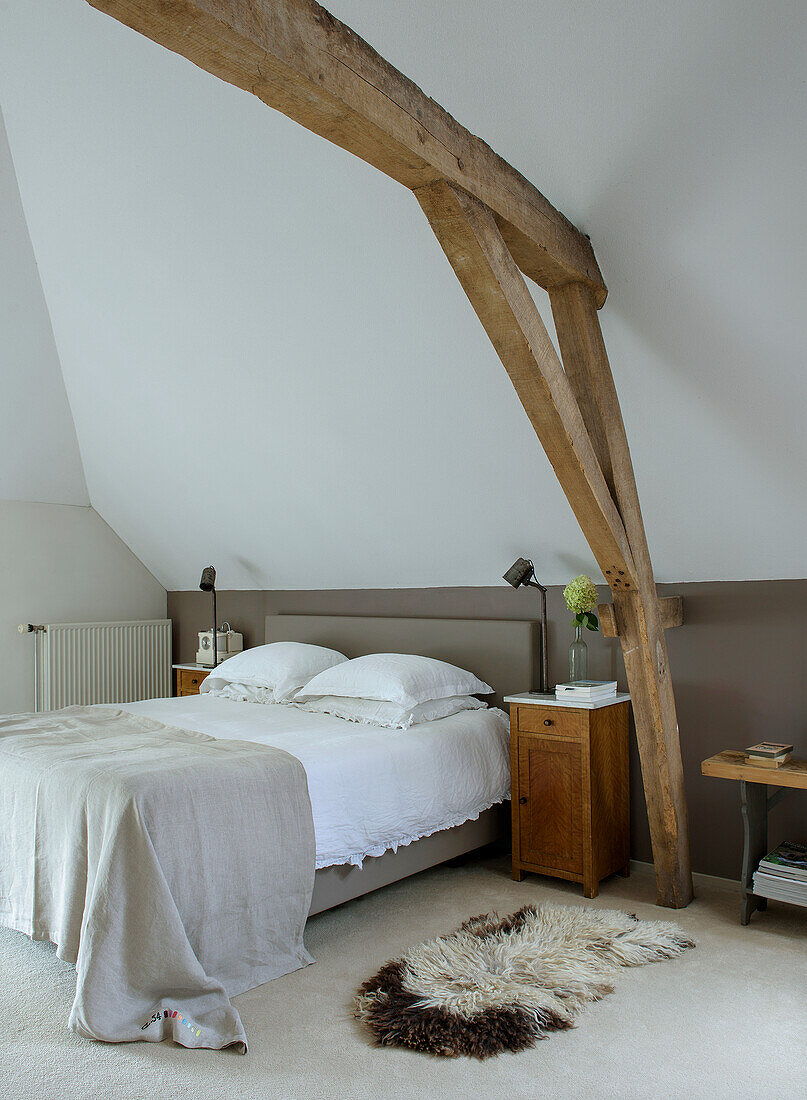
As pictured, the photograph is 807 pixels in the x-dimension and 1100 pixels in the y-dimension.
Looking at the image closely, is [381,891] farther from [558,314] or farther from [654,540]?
[558,314]

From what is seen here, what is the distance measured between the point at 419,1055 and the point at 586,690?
1.45m

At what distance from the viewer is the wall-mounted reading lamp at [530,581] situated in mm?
3531

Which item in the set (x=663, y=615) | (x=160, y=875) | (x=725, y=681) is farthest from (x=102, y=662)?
(x=725, y=681)

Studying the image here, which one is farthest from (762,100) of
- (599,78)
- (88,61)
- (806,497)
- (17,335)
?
(17,335)

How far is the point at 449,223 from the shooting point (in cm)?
210

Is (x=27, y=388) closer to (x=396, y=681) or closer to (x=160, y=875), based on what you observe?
(x=396, y=681)

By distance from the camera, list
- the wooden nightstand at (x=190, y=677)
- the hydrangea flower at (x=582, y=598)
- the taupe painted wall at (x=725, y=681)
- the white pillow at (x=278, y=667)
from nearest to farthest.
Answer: the taupe painted wall at (x=725, y=681) < the hydrangea flower at (x=582, y=598) < the white pillow at (x=278, y=667) < the wooden nightstand at (x=190, y=677)

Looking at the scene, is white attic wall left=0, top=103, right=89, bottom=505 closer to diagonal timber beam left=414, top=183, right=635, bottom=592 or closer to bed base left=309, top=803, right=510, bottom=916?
diagonal timber beam left=414, top=183, right=635, bottom=592

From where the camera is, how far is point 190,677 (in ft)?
17.5

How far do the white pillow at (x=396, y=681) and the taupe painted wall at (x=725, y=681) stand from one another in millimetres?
442

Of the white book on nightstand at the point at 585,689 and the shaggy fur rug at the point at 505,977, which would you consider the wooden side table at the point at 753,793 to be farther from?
the white book on nightstand at the point at 585,689

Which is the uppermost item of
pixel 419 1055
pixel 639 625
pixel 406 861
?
pixel 639 625

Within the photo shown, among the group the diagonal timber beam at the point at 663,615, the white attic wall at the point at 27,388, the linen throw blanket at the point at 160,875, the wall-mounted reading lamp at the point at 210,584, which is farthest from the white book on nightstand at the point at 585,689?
the white attic wall at the point at 27,388

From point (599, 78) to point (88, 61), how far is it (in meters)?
1.87
